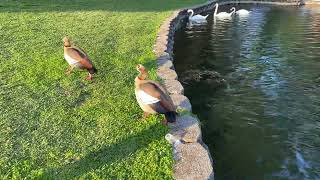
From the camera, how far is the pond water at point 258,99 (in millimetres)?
8359

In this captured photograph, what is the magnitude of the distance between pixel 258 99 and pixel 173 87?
11.0 ft

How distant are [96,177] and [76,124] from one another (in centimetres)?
173

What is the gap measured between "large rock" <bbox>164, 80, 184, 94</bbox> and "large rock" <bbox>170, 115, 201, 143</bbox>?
4.75ft

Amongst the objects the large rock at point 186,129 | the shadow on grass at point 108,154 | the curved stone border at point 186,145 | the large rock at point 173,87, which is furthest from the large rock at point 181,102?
the shadow on grass at point 108,154

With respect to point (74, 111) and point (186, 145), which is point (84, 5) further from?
point (186, 145)

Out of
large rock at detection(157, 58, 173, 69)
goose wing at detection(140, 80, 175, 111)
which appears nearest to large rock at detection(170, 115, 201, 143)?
goose wing at detection(140, 80, 175, 111)

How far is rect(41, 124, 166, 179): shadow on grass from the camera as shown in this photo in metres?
5.92

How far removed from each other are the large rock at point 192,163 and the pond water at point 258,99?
1.25 m

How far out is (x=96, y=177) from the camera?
5816 millimetres

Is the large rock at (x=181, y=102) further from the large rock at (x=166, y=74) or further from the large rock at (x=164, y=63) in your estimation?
the large rock at (x=164, y=63)

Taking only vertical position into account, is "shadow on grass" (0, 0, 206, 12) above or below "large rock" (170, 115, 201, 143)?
below

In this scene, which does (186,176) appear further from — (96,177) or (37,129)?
(37,129)

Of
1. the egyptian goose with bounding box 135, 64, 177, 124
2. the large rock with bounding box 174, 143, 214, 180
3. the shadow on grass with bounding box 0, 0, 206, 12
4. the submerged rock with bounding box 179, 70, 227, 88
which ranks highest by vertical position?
the egyptian goose with bounding box 135, 64, 177, 124

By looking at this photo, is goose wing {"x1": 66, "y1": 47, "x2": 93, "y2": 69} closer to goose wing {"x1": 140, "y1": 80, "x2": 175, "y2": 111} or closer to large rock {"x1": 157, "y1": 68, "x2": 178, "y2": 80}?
large rock {"x1": 157, "y1": 68, "x2": 178, "y2": 80}
